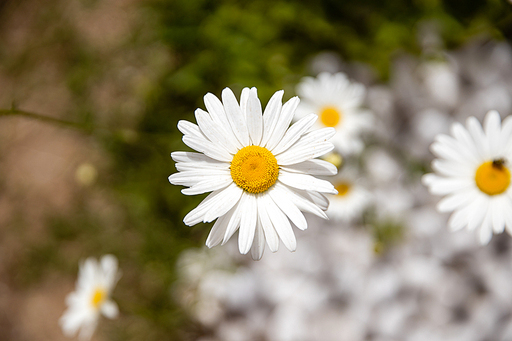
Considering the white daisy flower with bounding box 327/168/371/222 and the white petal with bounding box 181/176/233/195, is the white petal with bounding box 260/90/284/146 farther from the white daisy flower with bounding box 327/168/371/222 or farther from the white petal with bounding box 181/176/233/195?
the white daisy flower with bounding box 327/168/371/222

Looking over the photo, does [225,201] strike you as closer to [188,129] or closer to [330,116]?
[188,129]

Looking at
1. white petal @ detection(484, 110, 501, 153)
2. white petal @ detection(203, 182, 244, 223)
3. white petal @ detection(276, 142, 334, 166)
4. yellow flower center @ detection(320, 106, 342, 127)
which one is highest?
yellow flower center @ detection(320, 106, 342, 127)

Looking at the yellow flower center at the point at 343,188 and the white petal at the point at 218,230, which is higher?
the yellow flower center at the point at 343,188

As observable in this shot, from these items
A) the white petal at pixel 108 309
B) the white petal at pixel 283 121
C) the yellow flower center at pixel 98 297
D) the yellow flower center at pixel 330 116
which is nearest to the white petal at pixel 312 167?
the white petal at pixel 283 121

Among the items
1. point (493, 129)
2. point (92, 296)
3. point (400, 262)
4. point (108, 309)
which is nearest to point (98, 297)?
point (92, 296)

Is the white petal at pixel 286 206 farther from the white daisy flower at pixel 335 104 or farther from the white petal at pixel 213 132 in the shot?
the white daisy flower at pixel 335 104

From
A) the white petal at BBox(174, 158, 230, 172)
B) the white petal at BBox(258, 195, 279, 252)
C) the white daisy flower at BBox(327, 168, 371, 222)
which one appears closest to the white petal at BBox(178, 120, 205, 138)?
the white petal at BBox(174, 158, 230, 172)
